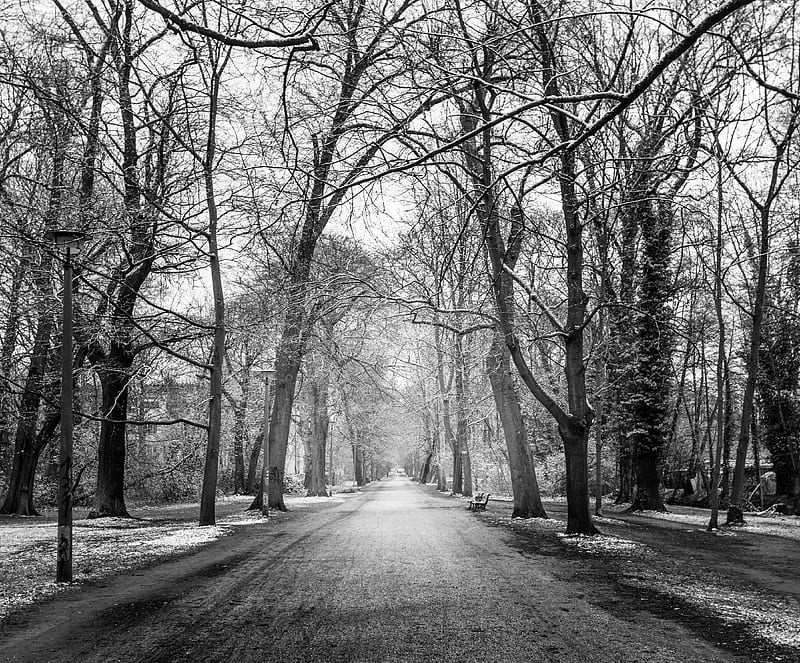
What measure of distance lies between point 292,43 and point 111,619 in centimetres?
568

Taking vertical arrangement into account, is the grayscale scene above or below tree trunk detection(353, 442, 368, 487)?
above

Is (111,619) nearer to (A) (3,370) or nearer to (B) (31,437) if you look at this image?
(A) (3,370)

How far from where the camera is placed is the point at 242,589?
9273 millimetres

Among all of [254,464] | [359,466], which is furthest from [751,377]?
[359,466]

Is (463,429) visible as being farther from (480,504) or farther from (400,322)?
(400,322)

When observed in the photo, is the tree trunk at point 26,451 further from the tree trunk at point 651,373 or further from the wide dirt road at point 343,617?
the tree trunk at point 651,373

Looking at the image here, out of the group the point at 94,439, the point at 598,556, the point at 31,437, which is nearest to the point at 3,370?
the point at 31,437

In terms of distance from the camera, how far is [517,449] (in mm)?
21594

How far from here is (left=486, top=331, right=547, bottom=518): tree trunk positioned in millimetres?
21438

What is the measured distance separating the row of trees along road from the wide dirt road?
3.80 meters

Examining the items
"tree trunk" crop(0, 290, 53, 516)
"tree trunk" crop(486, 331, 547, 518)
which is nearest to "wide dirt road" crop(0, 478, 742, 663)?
"tree trunk" crop(486, 331, 547, 518)

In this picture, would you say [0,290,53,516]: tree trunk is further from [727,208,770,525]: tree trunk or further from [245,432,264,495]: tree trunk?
[727,208,770,525]: tree trunk

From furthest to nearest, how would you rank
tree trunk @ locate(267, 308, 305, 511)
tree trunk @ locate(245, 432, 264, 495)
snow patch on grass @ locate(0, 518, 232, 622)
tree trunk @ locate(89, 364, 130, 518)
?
tree trunk @ locate(245, 432, 264, 495)
tree trunk @ locate(267, 308, 305, 511)
tree trunk @ locate(89, 364, 130, 518)
snow patch on grass @ locate(0, 518, 232, 622)

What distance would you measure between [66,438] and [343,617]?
4913 mm
